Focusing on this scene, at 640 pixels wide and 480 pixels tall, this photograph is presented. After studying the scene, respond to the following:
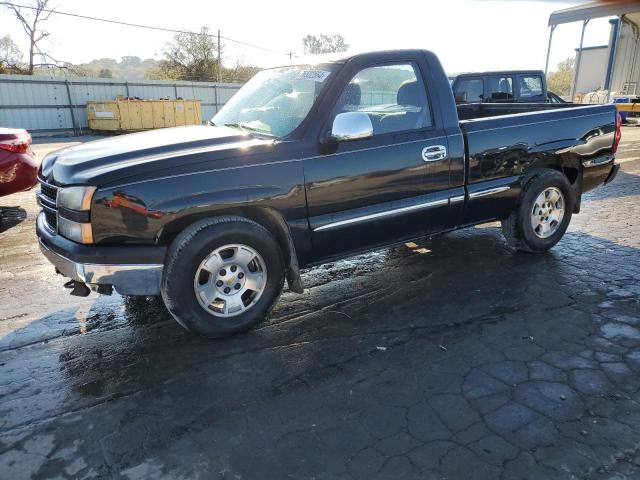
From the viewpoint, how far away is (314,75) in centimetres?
390

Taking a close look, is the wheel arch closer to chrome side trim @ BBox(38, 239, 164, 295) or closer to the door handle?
chrome side trim @ BBox(38, 239, 164, 295)

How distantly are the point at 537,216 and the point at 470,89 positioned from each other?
251 inches

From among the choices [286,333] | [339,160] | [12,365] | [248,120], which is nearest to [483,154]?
[339,160]

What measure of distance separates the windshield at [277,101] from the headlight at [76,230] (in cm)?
147

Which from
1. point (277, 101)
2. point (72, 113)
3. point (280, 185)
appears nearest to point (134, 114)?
point (72, 113)

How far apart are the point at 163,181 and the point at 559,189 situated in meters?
3.94

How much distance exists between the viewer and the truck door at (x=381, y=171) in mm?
3656

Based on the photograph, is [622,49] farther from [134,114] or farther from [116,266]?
[116,266]

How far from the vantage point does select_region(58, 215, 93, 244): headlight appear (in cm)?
309

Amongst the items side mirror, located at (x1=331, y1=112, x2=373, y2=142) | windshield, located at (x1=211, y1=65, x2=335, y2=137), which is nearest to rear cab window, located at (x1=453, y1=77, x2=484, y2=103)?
windshield, located at (x1=211, y1=65, x2=335, y2=137)

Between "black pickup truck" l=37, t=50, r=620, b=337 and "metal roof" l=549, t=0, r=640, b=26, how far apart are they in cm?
1813

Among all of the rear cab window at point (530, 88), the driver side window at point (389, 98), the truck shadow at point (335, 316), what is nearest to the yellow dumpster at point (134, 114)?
the rear cab window at point (530, 88)

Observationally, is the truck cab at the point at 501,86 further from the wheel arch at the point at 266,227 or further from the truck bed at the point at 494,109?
the wheel arch at the point at 266,227

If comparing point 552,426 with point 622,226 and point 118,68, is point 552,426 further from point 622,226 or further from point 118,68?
point 118,68
